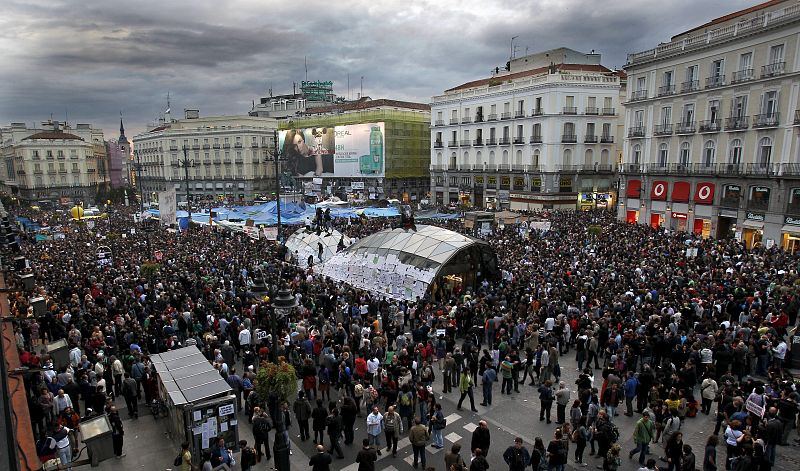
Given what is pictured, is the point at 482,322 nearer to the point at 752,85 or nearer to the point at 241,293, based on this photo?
the point at 241,293

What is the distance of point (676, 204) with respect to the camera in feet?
119

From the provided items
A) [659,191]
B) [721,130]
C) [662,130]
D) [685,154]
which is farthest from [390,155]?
[721,130]

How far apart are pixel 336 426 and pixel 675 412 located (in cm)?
695

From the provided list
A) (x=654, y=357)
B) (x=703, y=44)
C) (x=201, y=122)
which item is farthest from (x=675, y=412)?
(x=201, y=122)

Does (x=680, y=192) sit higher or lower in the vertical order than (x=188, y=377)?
higher

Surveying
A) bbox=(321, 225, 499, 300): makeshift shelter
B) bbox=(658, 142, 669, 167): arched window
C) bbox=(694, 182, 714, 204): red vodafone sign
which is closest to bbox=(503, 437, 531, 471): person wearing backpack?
bbox=(321, 225, 499, 300): makeshift shelter

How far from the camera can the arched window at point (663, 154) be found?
36812 millimetres

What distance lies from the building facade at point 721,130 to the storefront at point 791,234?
6cm

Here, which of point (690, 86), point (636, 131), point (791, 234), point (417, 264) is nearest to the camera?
point (417, 264)

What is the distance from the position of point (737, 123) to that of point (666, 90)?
22.5 ft

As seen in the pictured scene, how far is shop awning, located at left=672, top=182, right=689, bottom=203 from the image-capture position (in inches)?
1387

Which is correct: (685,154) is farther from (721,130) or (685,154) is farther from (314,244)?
(314,244)

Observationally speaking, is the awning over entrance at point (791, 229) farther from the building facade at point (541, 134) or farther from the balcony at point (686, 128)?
the building facade at point (541, 134)

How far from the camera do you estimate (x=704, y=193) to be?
33.7m
